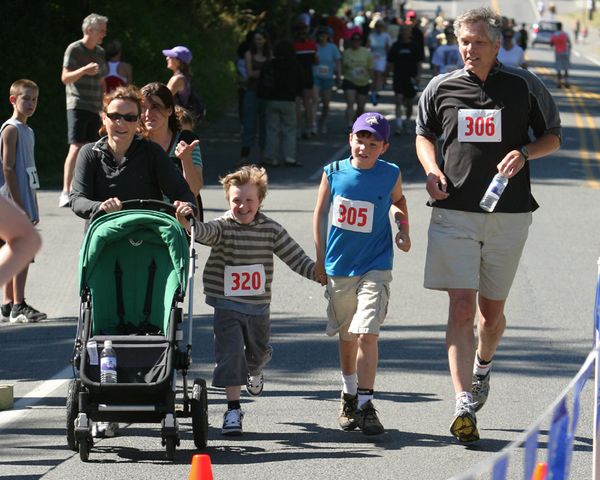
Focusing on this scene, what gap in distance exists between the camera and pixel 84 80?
16.5 meters

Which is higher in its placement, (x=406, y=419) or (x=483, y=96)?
(x=483, y=96)

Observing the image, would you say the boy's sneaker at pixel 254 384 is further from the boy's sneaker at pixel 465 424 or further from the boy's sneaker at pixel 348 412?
the boy's sneaker at pixel 465 424

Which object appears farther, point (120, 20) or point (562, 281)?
point (120, 20)

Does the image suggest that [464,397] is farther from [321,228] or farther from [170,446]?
[170,446]

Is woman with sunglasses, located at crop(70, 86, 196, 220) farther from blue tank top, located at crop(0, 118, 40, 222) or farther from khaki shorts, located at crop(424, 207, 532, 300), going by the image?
blue tank top, located at crop(0, 118, 40, 222)

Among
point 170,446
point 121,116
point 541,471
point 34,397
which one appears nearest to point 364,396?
point 170,446

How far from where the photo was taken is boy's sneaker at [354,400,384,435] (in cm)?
750

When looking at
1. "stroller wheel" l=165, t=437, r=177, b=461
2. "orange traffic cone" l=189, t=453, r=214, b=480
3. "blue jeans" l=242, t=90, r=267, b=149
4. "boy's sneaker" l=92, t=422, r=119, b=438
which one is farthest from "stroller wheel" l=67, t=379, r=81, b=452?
"blue jeans" l=242, t=90, r=267, b=149

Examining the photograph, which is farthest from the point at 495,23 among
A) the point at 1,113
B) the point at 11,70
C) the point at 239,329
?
the point at 11,70

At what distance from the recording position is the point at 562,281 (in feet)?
41.7

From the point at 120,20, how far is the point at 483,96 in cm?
2277

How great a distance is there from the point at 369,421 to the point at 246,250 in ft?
3.62

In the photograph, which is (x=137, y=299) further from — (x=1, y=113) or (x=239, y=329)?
(x=1, y=113)

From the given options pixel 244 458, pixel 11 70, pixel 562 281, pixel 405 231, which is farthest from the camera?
pixel 11 70
